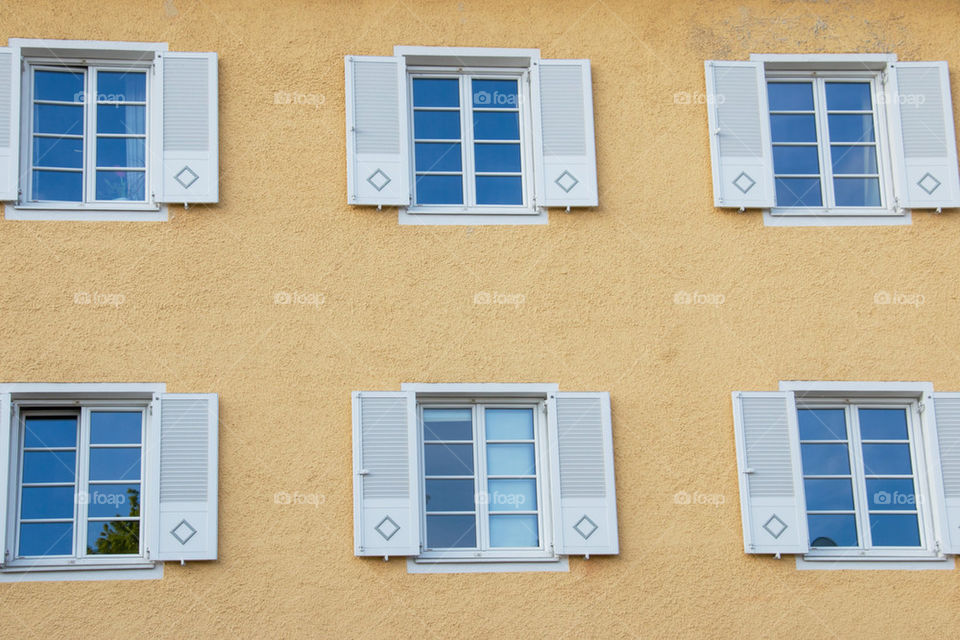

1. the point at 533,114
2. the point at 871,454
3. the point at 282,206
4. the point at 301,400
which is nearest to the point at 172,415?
the point at 301,400

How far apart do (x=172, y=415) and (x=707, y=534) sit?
12.5 ft

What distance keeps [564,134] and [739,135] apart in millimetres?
1335

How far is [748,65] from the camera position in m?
13.0

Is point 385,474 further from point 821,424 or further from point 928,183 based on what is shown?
point 928,183

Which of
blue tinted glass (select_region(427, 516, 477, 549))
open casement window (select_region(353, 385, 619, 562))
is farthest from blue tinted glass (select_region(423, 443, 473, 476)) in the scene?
blue tinted glass (select_region(427, 516, 477, 549))

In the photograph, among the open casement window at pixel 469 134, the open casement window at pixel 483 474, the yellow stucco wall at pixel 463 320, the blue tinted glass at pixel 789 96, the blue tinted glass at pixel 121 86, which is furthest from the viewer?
the blue tinted glass at pixel 789 96

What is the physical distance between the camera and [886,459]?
12383mm

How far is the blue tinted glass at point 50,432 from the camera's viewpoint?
39.0ft

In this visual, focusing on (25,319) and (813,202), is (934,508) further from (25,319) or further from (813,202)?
(25,319)

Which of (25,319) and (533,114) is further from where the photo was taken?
(533,114)

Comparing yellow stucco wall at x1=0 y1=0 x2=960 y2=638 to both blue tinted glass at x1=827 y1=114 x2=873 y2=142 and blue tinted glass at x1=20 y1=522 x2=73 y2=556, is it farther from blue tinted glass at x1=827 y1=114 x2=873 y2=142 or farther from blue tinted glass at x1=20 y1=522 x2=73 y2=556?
blue tinted glass at x1=827 y1=114 x2=873 y2=142

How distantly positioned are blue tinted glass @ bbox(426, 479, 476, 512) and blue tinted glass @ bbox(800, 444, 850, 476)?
244 cm

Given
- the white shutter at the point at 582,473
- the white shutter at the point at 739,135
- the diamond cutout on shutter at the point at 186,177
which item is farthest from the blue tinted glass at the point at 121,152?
the white shutter at the point at 739,135

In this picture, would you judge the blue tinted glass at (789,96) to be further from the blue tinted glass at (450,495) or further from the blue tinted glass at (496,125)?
the blue tinted glass at (450,495)
